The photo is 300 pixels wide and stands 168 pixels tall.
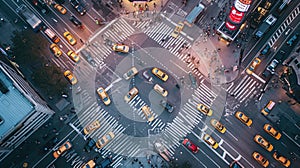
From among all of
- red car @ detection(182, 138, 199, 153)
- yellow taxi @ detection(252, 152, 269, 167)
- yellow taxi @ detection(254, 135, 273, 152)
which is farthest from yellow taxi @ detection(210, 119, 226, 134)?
yellow taxi @ detection(252, 152, 269, 167)

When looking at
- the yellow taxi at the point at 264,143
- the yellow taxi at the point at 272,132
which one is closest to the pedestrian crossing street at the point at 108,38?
the yellow taxi at the point at 264,143

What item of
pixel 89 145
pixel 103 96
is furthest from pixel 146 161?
pixel 103 96

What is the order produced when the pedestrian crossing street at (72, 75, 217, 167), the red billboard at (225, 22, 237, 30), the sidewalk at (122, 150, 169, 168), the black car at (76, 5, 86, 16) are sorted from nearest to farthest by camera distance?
the sidewalk at (122, 150, 169, 168) < the pedestrian crossing street at (72, 75, 217, 167) < the red billboard at (225, 22, 237, 30) < the black car at (76, 5, 86, 16)

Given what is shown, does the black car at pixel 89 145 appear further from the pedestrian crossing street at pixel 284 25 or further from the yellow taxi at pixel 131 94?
the pedestrian crossing street at pixel 284 25

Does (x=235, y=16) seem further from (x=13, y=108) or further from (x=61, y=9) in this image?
(x=13, y=108)

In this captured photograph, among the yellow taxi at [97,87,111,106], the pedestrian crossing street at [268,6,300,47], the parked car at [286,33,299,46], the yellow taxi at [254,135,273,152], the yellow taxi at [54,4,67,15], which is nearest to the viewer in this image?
the yellow taxi at [254,135,273,152]

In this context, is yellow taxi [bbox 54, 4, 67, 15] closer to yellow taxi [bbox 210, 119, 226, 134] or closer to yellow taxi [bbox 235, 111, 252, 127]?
yellow taxi [bbox 210, 119, 226, 134]
